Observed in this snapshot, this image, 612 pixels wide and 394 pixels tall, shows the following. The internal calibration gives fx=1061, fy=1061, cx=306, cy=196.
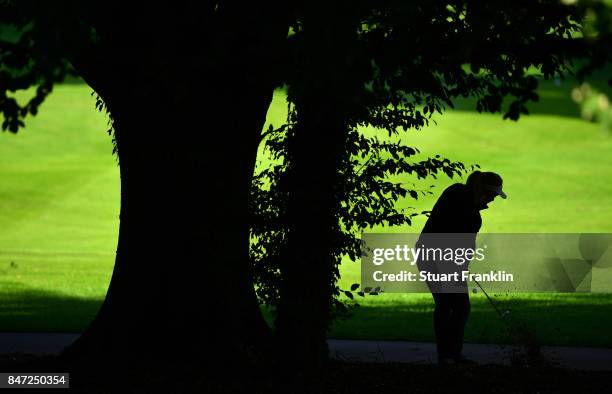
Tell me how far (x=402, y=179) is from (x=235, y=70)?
27.3 m

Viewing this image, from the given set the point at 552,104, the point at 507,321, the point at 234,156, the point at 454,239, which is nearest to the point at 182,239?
the point at 234,156

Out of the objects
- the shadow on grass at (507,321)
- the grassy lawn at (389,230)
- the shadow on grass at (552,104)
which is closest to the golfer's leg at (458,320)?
the shadow on grass at (507,321)

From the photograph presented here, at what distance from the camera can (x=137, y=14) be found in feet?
27.1

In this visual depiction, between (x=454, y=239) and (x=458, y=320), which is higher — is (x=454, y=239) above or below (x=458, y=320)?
above

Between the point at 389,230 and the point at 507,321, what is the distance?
51.5 feet

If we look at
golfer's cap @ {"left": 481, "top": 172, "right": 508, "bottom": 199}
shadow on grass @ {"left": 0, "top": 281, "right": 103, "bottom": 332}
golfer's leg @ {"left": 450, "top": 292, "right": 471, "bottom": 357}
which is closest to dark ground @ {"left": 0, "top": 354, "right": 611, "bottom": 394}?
golfer's leg @ {"left": 450, "top": 292, "right": 471, "bottom": 357}

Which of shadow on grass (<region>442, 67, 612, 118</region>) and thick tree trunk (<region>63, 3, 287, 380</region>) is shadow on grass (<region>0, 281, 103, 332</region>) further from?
shadow on grass (<region>442, 67, 612, 118</region>)

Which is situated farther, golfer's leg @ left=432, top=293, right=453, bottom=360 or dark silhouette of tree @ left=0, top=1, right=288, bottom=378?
golfer's leg @ left=432, top=293, right=453, bottom=360

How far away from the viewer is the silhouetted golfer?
30.2 feet

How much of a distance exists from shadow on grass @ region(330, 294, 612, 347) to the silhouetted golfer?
1.42 metres

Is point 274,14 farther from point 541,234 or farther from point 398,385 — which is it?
point 541,234

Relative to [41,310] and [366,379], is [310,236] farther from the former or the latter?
[41,310]

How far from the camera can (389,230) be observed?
92.0 feet

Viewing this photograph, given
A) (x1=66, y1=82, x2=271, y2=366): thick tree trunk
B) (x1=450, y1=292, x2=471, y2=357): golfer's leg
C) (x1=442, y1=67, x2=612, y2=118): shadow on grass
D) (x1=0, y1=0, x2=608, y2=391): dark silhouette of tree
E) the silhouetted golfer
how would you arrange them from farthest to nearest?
(x1=442, y1=67, x2=612, y2=118): shadow on grass < (x1=450, y1=292, x2=471, y2=357): golfer's leg < the silhouetted golfer < (x1=66, y1=82, x2=271, y2=366): thick tree trunk < (x1=0, y1=0, x2=608, y2=391): dark silhouette of tree
